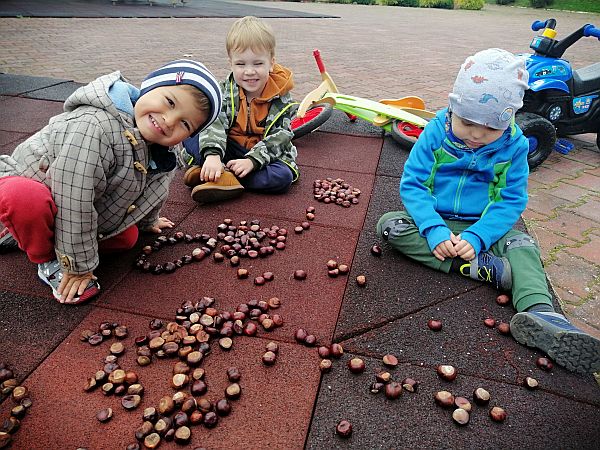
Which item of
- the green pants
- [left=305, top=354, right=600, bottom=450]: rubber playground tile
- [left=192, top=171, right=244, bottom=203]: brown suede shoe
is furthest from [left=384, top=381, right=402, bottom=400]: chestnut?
[left=192, top=171, right=244, bottom=203]: brown suede shoe

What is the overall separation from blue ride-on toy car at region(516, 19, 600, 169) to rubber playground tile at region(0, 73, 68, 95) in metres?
6.03

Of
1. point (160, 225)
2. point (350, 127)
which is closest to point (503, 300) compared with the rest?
point (160, 225)

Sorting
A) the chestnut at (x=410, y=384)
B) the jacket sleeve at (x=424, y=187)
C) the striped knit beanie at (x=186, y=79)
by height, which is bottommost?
the chestnut at (x=410, y=384)

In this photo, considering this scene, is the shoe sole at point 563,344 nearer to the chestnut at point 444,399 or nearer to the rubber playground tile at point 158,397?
the chestnut at point 444,399

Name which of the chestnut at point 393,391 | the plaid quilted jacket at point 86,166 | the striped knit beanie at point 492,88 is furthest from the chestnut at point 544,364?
the plaid quilted jacket at point 86,166

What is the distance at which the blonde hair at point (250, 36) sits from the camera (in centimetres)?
354

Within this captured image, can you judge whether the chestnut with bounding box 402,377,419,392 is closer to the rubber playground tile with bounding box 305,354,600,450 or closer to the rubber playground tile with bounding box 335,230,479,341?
the rubber playground tile with bounding box 305,354,600,450

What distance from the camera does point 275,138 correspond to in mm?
4105

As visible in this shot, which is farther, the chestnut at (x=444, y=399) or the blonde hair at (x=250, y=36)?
the blonde hair at (x=250, y=36)

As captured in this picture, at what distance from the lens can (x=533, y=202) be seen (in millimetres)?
4480

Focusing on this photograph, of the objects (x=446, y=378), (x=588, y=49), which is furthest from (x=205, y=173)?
(x=588, y=49)

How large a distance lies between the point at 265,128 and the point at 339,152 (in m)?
1.21

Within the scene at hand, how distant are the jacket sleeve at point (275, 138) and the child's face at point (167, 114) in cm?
145

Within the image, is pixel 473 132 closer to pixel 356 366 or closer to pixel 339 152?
pixel 356 366
